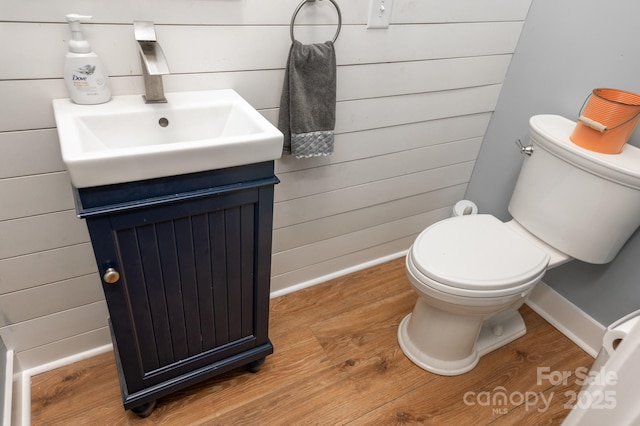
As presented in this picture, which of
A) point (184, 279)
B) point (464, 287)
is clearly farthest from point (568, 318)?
point (184, 279)

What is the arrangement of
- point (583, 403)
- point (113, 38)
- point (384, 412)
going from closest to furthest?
point (583, 403) → point (113, 38) → point (384, 412)

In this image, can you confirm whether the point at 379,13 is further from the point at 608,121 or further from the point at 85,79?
the point at 85,79

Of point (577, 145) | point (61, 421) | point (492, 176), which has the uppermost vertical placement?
point (577, 145)

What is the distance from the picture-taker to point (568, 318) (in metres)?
1.71

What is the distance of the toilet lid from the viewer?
1291 mm

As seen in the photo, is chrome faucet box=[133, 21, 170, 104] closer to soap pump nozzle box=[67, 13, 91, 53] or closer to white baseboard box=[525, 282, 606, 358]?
soap pump nozzle box=[67, 13, 91, 53]

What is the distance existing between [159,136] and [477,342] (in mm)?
1366

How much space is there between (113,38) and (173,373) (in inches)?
37.9

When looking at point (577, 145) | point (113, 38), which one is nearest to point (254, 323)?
point (113, 38)

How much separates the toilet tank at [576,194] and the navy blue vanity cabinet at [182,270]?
996mm

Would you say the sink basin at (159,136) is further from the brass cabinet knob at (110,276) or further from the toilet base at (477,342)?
the toilet base at (477,342)

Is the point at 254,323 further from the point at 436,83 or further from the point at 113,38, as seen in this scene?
the point at 436,83

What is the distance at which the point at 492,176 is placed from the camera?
6.33 feet

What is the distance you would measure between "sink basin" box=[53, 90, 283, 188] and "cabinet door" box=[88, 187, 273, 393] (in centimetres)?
11
